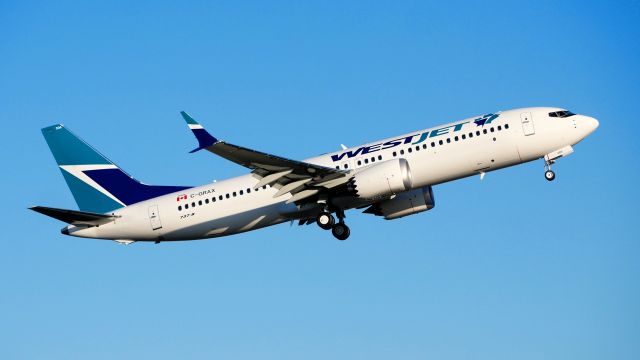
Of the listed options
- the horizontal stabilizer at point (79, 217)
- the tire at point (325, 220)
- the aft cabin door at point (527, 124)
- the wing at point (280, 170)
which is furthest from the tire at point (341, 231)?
the horizontal stabilizer at point (79, 217)

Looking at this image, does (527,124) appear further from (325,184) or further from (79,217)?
(79,217)

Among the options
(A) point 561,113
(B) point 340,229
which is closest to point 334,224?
(B) point 340,229

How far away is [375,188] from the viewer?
46.1 meters

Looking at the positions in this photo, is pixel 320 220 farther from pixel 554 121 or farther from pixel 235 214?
pixel 554 121

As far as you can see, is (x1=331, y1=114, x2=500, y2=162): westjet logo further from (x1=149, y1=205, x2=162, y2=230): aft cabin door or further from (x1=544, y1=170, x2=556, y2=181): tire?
(x1=149, y1=205, x2=162, y2=230): aft cabin door

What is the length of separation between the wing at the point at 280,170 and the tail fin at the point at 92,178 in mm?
7353

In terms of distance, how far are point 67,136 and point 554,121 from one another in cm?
2732

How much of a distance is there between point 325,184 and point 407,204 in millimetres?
6163

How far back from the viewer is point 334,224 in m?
49.4

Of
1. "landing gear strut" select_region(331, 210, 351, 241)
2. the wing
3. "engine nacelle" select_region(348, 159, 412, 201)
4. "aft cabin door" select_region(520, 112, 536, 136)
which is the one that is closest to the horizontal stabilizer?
the wing

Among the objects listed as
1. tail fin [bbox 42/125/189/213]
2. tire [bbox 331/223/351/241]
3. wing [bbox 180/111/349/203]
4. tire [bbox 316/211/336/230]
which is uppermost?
tail fin [bbox 42/125/189/213]

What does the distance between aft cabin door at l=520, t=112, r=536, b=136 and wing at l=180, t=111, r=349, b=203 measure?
9.02 metres

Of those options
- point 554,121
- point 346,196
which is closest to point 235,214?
point 346,196

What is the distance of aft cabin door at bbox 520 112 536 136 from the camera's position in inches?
1852
